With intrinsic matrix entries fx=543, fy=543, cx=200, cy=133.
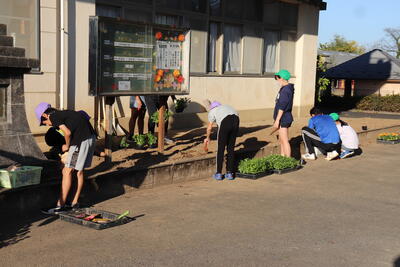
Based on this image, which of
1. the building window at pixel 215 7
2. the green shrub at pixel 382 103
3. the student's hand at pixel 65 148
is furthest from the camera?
the green shrub at pixel 382 103

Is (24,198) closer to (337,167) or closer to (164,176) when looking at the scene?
(164,176)

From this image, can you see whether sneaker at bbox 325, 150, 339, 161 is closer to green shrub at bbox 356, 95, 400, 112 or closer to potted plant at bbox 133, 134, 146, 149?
potted plant at bbox 133, 134, 146, 149

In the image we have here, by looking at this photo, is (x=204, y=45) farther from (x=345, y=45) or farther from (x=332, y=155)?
(x=345, y=45)

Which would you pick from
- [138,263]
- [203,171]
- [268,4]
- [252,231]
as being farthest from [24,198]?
[268,4]

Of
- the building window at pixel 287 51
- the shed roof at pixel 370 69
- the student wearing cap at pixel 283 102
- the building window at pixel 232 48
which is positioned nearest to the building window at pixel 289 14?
the building window at pixel 287 51

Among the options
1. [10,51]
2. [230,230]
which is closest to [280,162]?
[230,230]

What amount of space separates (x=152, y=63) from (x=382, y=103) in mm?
22179

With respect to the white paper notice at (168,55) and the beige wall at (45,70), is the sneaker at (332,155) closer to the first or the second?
the white paper notice at (168,55)

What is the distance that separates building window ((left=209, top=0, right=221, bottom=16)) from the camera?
51.4 feet

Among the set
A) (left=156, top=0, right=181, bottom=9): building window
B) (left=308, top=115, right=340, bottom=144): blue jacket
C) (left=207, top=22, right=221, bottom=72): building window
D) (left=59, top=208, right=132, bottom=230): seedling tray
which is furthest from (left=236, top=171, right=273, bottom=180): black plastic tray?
(left=207, top=22, right=221, bottom=72): building window

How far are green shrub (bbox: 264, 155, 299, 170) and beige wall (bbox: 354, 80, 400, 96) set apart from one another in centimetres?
2627

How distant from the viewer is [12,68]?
743 cm

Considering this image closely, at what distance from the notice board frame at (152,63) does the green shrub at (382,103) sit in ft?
69.4

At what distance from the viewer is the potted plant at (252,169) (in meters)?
9.67
